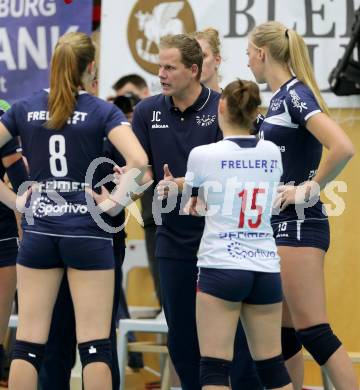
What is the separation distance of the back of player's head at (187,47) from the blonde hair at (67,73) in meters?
0.48

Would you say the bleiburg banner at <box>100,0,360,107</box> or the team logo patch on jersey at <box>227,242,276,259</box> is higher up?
the bleiburg banner at <box>100,0,360,107</box>

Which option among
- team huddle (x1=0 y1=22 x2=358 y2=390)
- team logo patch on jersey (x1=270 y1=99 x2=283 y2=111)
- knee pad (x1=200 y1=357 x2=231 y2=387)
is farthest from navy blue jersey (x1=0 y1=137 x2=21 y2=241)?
knee pad (x1=200 y1=357 x2=231 y2=387)

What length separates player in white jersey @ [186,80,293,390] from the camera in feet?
12.2

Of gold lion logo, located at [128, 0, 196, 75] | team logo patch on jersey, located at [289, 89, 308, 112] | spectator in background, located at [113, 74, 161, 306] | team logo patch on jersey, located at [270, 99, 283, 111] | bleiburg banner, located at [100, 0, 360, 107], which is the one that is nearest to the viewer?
team logo patch on jersey, located at [289, 89, 308, 112]

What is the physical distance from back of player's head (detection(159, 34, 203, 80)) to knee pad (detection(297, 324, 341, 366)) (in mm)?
1218

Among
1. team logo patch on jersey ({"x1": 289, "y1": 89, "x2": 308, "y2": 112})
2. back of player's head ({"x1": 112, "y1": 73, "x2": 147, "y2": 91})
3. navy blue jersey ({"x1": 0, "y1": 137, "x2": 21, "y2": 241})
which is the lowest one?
navy blue jersey ({"x1": 0, "y1": 137, "x2": 21, "y2": 241})

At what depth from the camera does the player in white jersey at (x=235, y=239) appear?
3.71 metres

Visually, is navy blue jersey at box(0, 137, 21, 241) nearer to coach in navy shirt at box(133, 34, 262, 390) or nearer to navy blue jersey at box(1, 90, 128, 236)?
navy blue jersey at box(1, 90, 128, 236)

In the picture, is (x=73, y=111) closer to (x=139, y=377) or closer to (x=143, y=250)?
(x=143, y=250)

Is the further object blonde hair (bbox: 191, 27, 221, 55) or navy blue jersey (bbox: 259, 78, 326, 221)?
blonde hair (bbox: 191, 27, 221, 55)

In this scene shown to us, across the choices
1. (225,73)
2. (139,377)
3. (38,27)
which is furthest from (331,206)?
(38,27)

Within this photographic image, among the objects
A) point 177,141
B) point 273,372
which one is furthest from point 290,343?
point 177,141

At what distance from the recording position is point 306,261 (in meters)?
4.19

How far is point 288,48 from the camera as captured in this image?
4.29 metres
